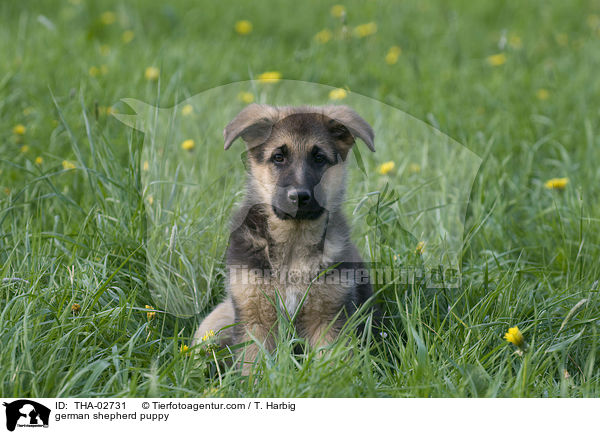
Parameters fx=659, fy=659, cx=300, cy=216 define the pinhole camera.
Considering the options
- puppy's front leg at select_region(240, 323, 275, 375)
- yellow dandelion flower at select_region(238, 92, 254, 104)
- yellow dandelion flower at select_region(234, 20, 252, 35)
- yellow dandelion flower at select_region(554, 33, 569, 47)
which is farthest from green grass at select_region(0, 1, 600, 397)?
yellow dandelion flower at select_region(238, 92, 254, 104)

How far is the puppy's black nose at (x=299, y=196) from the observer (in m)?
3.25

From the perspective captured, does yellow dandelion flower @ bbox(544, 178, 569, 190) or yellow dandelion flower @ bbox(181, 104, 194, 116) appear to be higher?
yellow dandelion flower @ bbox(181, 104, 194, 116)

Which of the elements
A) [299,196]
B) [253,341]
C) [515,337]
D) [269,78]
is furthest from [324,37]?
[515,337]

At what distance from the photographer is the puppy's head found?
3.33m

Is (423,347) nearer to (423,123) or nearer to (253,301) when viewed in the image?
(253,301)

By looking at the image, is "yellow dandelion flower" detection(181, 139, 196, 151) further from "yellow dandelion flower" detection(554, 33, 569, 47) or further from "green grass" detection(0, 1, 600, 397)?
"yellow dandelion flower" detection(554, 33, 569, 47)

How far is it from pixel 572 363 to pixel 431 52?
532 centimetres

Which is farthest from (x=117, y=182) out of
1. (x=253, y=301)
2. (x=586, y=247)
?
(x=586, y=247)

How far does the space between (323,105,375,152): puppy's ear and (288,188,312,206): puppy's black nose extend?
15.6 inches

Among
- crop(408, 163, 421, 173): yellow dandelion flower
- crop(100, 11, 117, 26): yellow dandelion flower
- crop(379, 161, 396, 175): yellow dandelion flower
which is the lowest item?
crop(379, 161, 396, 175): yellow dandelion flower

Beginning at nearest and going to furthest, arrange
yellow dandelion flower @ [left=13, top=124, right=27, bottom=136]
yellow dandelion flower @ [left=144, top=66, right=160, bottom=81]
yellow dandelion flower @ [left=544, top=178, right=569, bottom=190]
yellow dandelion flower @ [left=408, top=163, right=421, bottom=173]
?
yellow dandelion flower @ [left=544, top=178, right=569, bottom=190] → yellow dandelion flower @ [left=408, top=163, right=421, bottom=173] → yellow dandelion flower @ [left=13, top=124, right=27, bottom=136] → yellow dandelion flower @ [left=144, top=66, right=160, bottom=81]

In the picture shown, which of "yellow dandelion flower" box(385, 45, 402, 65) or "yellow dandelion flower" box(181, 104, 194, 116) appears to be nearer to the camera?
"yellow dandelion flower" box(181, 104, 194, 116)

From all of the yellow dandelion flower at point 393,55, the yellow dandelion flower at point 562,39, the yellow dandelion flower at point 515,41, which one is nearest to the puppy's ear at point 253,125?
the yellow dandelion flower at point 393,55

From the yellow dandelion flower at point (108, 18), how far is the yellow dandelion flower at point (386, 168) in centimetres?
510
